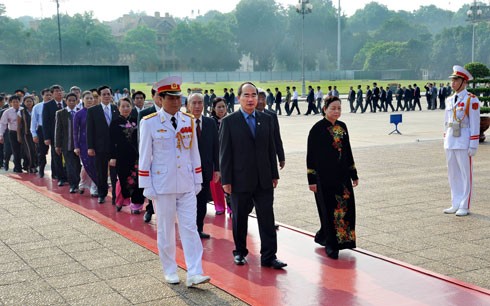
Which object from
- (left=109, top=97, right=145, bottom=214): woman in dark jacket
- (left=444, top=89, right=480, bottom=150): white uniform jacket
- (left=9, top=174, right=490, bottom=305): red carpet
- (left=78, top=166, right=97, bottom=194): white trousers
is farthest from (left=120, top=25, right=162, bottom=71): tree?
(left=9, top=174, right=490, bottom=305): red carpet

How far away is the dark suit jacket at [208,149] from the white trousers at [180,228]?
1.89 m

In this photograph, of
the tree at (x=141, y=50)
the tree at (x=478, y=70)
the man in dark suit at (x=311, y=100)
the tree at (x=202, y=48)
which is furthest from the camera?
the tree at (x=202, y=48)

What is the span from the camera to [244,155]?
5.95 m

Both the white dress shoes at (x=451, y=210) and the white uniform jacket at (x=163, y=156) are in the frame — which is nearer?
the white uniform jacket at (x=163, y=156)

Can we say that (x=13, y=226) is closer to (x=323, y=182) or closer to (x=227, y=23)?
(x=323, y=182)

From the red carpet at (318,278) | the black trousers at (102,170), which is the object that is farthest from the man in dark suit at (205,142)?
the black trousers at (102,170)

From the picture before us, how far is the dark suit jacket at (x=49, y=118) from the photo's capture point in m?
11.6

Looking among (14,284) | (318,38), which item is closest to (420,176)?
(14,284)

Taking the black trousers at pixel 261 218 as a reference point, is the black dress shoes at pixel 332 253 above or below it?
below

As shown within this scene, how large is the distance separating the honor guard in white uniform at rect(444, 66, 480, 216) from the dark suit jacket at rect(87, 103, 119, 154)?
192 inches

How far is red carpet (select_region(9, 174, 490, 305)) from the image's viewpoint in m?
5.04

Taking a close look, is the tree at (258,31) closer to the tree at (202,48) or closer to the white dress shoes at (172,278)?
the tree at (202,48)

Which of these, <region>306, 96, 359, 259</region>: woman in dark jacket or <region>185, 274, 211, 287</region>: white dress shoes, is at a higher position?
<region>306, 96, 359, 259</region>: woman in dark jacket

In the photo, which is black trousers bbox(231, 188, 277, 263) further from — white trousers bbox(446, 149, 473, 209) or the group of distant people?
the group of distant people
